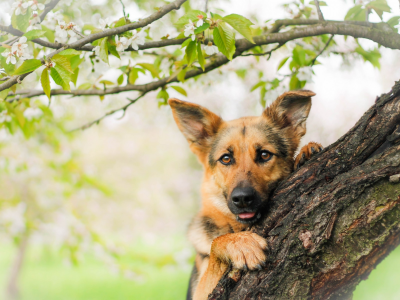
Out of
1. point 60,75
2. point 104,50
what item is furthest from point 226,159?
point 60,75

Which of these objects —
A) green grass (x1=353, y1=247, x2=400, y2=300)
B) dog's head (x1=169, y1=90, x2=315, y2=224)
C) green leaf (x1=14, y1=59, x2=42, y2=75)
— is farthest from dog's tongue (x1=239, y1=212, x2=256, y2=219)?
green grass (x1=353, y1=247, x2=400, y2=300)

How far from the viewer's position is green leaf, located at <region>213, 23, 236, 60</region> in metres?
2.65

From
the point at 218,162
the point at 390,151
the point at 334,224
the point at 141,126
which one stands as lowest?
the point at 141,126

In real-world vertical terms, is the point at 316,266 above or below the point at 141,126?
above

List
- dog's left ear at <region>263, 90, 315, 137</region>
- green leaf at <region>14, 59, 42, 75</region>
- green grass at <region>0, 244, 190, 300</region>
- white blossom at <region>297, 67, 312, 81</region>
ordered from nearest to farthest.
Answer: green leaf at <region>14, 59, 42, 75</region>
dog's left ear at <region>263, 90, 315, 137</region>
white blossom at <region>297, 67, 312, 81</region>
green grass at <region>0, 244, 190, 300</region>

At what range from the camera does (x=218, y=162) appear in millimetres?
4031

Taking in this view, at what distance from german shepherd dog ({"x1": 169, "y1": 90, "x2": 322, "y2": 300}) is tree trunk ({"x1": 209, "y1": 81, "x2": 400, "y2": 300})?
33cm

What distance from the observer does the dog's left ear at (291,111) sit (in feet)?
11.9

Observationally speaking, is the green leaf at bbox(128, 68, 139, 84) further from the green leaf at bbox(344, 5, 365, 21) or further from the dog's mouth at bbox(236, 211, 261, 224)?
the green leaf at bbox(344, 5, 365, 21)

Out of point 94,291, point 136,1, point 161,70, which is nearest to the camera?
point 161,70

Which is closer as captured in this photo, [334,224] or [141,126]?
[334,224]

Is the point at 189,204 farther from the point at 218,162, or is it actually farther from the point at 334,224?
the point at 334,224

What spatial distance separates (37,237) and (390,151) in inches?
408

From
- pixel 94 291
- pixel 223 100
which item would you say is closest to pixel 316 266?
pixel 94 291
